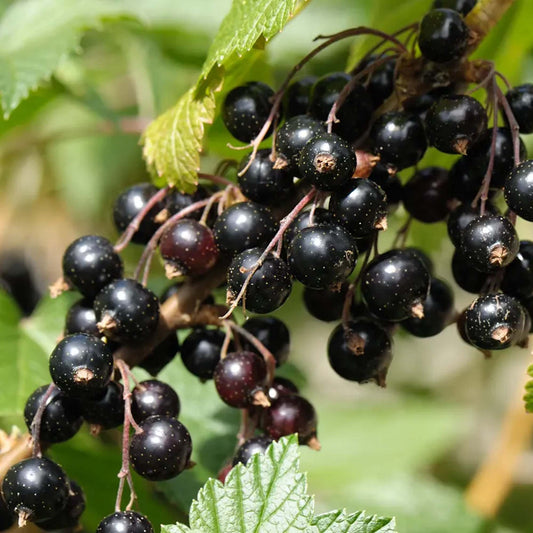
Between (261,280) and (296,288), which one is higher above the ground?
(296,288)

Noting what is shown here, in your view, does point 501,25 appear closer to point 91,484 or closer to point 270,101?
point 270,101

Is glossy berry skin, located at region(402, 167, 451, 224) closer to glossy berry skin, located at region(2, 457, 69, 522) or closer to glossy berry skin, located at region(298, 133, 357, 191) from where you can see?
glossy berry skin, located at region(298, 133, 357, 191)

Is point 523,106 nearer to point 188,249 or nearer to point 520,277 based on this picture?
point 520,277

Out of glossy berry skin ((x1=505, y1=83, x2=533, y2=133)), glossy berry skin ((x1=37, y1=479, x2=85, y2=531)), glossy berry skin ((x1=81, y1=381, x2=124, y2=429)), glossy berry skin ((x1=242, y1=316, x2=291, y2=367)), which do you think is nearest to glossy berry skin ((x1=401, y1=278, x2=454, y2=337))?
glossy berry skin ((x1=242, y1=316, x2=291, y2=367))

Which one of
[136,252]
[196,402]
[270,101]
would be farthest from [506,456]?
[270,101]

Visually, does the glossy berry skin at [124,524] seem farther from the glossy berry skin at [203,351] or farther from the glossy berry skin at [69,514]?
the glossy berry skin at [203,351]

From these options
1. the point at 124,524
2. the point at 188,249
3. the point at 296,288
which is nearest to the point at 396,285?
the point at 188,249
